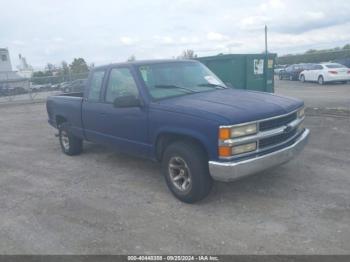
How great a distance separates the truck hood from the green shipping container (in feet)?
18.0

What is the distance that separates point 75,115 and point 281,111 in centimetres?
393

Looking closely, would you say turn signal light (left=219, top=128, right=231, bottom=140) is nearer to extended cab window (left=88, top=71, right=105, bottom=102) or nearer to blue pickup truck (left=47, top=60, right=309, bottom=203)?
blue pickup truck (left=47, top=60, right=309, bottom=203)

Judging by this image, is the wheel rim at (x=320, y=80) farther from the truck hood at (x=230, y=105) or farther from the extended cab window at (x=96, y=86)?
the extended cab window at (x=96, y=86)

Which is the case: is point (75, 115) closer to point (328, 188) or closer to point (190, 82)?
point (190, 82)

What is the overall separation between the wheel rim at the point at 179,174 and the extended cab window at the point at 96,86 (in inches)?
82.3

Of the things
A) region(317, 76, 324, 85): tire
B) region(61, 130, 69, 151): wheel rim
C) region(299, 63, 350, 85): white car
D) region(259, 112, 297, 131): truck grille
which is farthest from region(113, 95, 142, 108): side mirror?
region(317, 76, 324, 85): tire

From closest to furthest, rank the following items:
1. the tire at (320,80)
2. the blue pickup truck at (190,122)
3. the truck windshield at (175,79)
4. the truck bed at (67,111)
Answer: the blue pickup truck at (190,122) < the truck windshield at (175,79) < the truck bed at (67,111) < the tire at (320,80)

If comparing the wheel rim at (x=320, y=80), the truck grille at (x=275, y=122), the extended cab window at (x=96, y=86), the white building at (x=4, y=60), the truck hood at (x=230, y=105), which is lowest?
the wheel rim at (x=320, y=80)

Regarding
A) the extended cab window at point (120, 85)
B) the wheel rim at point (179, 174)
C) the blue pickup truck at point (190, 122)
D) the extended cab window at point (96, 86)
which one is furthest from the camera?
the extended cab window at point (96, 86)

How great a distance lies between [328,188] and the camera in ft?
15.8

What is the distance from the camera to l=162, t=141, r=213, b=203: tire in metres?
4.27

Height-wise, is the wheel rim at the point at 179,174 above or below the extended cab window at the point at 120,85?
below

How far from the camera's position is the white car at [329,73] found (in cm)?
2159

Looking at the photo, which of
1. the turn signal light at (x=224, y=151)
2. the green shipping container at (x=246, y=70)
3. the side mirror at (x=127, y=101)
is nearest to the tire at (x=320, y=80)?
the green shipping container at (x=246, y=70)
